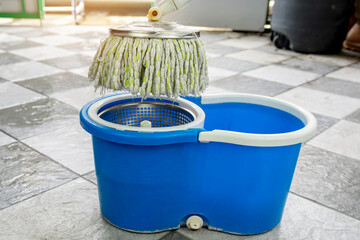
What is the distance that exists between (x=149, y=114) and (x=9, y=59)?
1892 mm

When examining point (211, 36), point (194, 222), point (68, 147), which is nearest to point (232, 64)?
point (211, 36)

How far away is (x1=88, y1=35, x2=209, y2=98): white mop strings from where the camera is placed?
32.9 inches

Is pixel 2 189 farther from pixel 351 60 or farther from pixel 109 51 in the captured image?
pixel 351 60

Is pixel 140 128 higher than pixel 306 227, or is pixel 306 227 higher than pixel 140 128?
pixel 140 128

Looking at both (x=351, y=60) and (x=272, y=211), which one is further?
(x=351, y=60)

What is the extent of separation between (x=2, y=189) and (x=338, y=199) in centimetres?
101

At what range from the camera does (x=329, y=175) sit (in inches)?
51.4

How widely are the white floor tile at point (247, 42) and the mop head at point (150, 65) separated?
2477 mm

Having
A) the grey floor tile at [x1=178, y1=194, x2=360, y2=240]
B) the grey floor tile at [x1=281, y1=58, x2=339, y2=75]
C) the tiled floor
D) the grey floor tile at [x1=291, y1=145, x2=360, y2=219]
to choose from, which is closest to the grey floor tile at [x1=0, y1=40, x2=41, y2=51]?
the tiled floor

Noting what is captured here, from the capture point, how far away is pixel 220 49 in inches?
122

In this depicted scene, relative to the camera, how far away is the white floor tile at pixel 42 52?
8.70ft

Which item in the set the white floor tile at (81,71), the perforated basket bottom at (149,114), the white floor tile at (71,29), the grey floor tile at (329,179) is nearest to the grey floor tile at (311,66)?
the grey floor tile at (329,179)

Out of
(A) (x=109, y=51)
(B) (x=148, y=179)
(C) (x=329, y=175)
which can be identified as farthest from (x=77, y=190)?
(C) (x=329, y=175)

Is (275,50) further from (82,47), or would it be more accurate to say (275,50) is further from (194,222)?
(194,222)
